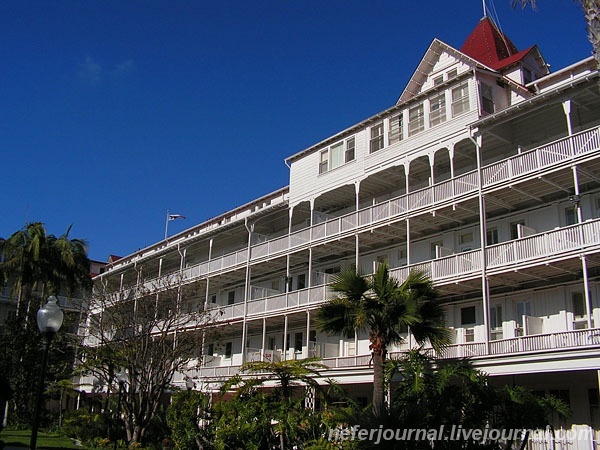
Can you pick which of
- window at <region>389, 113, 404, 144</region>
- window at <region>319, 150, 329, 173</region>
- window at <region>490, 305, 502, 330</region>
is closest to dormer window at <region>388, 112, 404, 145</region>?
window at <region>389, 113, 404, 144</region>

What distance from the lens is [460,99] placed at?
27.4m

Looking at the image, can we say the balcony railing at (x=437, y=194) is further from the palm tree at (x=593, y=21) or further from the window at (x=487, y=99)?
the palm tree at (x=593, y=21)

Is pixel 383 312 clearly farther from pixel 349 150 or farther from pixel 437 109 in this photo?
pixel 349 150

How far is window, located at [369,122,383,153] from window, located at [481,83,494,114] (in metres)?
5.83

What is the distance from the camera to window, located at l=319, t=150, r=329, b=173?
34.6 meters

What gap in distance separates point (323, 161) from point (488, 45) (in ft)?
34.2

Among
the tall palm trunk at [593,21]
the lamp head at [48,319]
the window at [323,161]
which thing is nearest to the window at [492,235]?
the window at [323,161]

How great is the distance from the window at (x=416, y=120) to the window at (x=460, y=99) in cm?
179

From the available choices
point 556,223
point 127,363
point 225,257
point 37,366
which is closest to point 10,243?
point 37,366

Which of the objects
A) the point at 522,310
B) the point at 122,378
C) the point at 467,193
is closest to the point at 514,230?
the point at 467,193

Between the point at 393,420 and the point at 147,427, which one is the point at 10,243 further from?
the point at 393,420

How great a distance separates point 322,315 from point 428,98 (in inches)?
502

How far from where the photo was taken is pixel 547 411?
17.0 metres

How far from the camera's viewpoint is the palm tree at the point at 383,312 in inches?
797
